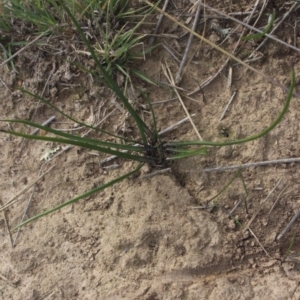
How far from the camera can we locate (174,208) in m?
1.33

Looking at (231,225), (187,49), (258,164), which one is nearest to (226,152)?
(258,164)

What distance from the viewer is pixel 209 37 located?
146cm

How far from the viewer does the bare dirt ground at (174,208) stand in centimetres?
129

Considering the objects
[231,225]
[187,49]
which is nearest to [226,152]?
[231,225]

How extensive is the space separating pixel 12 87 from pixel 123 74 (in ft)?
1.45

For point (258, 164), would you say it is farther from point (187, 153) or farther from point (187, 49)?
point (187, 49)

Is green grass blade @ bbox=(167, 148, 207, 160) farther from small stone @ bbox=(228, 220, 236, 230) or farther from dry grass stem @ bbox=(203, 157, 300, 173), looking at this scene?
A: small stone @ bbox=(228, 220, 236, 230)

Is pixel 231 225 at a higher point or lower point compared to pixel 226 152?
lower

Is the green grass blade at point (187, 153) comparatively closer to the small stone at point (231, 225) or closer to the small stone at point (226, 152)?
the small stone at point (226, 152)

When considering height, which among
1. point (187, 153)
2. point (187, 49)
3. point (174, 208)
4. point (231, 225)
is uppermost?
point (187, 49)

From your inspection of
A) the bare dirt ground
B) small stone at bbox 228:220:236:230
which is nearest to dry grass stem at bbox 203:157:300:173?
the bare dirt ground

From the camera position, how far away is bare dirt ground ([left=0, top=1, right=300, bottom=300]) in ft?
4.22

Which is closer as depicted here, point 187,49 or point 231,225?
point 231,225

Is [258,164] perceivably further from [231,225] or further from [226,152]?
[231,225]
